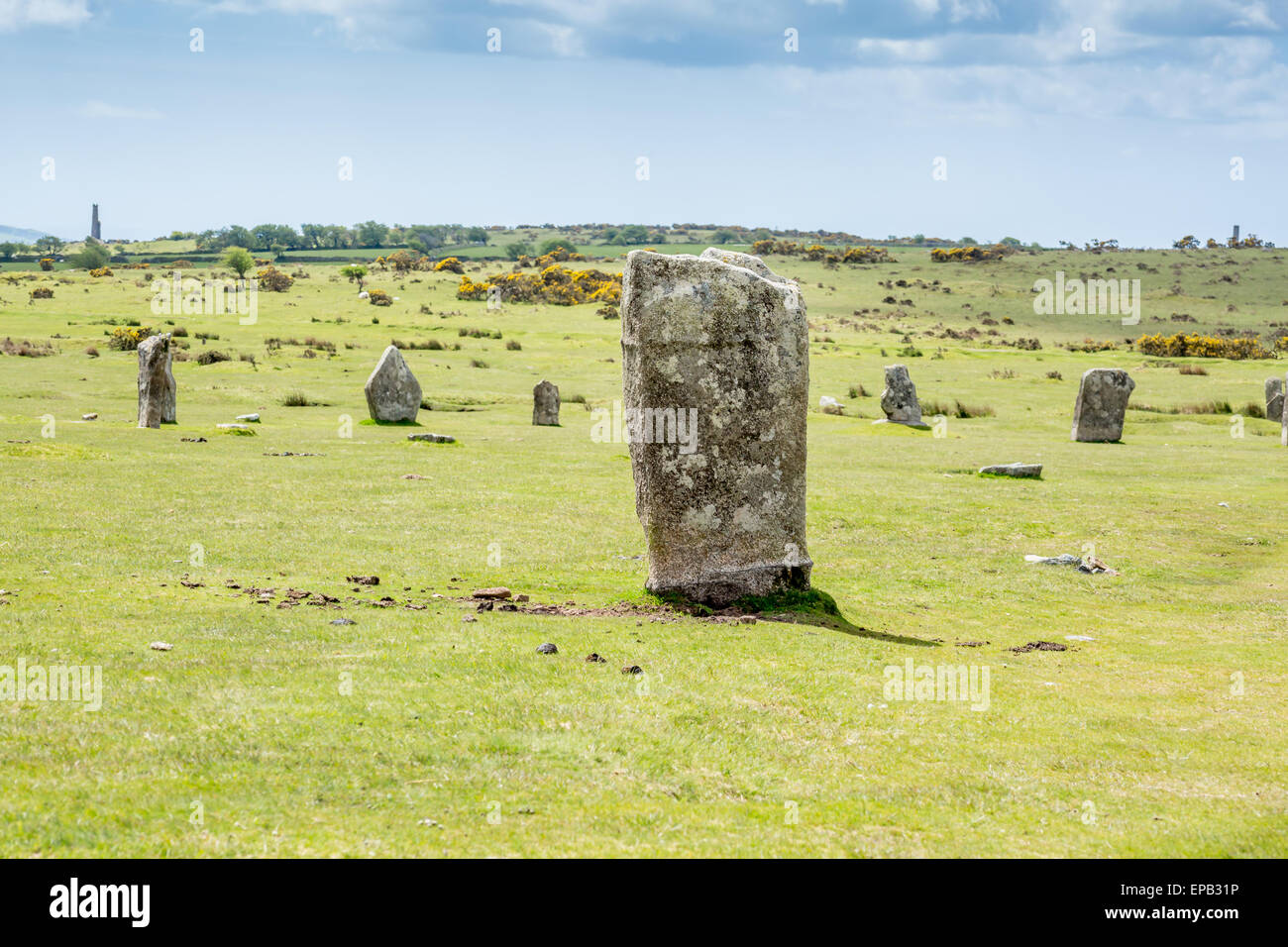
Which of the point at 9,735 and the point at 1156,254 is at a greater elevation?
the point at 1156,254

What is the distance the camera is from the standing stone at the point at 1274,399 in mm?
44281

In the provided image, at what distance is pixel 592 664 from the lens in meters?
11.1

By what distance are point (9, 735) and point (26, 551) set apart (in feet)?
25.1

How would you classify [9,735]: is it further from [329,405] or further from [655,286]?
[329,405]

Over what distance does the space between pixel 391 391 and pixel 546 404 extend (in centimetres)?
524

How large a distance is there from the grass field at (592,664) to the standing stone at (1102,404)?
13.4ft

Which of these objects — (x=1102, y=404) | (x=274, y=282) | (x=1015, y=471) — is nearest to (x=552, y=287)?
(x=274, y=282)

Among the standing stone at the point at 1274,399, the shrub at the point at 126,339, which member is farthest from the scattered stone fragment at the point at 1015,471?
the shrub at the point at 126,339

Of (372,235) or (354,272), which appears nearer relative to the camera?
(354,272)

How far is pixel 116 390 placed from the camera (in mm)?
41188
